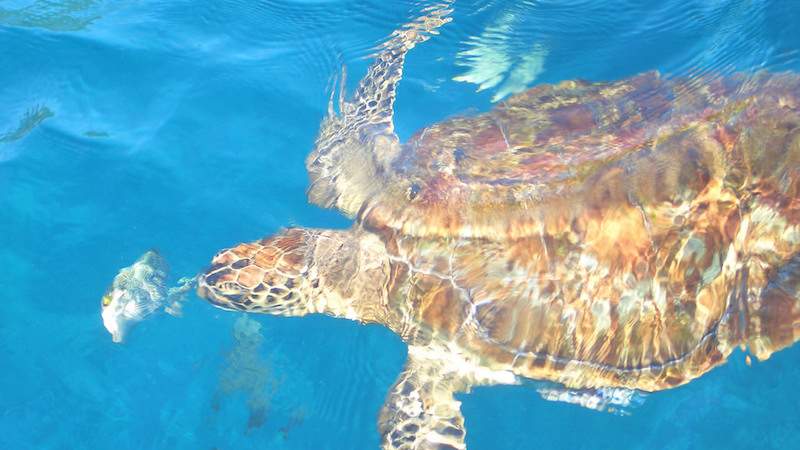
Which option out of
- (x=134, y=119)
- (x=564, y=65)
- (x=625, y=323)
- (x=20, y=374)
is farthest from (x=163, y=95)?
(x=625, y=323)

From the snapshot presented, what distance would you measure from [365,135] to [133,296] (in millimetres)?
2179

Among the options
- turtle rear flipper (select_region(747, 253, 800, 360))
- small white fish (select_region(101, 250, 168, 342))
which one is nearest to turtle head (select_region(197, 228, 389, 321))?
small white fish (select_region(101, 250, 168, 342))

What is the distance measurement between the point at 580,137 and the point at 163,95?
3.94 m

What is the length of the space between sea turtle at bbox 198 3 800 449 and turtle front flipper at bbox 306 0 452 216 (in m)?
0.50

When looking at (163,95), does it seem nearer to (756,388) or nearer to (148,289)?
(148,289)

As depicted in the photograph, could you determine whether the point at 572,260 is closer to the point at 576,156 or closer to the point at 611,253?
the point at 611,253

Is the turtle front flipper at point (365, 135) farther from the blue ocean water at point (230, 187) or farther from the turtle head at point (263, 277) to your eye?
the turtle head at point (263, 277)

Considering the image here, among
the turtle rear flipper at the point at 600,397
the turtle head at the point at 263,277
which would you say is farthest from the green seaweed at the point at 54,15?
the turtle rear flipper at the point at 600,397

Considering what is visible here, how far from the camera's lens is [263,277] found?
3623mm

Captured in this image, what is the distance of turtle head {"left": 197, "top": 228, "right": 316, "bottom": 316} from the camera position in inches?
141

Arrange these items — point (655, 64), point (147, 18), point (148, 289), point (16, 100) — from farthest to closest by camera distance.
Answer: point (147, 18) → point (16, 100) → point (655, 64) → point (148, 289)

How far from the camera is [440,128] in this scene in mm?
4387

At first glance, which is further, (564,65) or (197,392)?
(564,65)

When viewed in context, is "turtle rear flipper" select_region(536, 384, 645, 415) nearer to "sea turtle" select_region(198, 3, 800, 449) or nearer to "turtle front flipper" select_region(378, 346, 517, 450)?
"sea turtle" select_region(198, 3, 800, 449)
